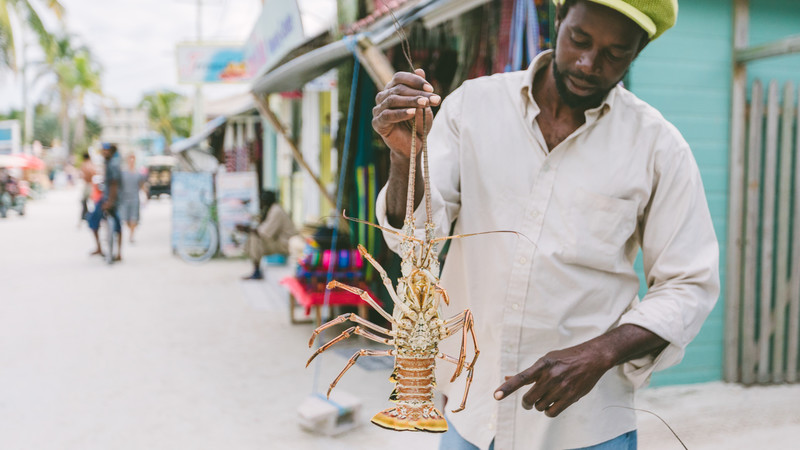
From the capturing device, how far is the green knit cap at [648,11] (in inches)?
59.9

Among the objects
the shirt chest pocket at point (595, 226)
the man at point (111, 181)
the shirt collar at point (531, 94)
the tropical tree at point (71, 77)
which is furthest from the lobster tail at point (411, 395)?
the tropical tree at point (71, 77)

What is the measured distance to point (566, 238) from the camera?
1675 millimetres

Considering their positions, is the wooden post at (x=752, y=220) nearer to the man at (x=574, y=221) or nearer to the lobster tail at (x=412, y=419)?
the man at (x=574, y=221)

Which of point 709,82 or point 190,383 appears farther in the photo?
point 190,383

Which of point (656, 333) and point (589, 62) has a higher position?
point (589, 62)

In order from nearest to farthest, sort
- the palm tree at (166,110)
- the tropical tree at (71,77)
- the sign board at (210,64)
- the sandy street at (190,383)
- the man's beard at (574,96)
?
the man's beard at (574,96), the sandy street at (190,383), the sign board at (210,64), the tropical tree at (71,77), the palm tree at (166,110)

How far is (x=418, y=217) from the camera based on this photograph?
1518 millimetres

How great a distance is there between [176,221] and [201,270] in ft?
5.03

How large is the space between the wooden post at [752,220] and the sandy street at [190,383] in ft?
1.42

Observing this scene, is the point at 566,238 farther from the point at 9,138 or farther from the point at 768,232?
the point at 9,138

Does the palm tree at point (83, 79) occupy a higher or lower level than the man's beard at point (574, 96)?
higher

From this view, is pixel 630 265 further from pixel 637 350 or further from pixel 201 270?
pixel 201 270

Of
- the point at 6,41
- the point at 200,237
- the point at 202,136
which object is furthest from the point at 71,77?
the point at 200,237

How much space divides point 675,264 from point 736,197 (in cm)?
372
